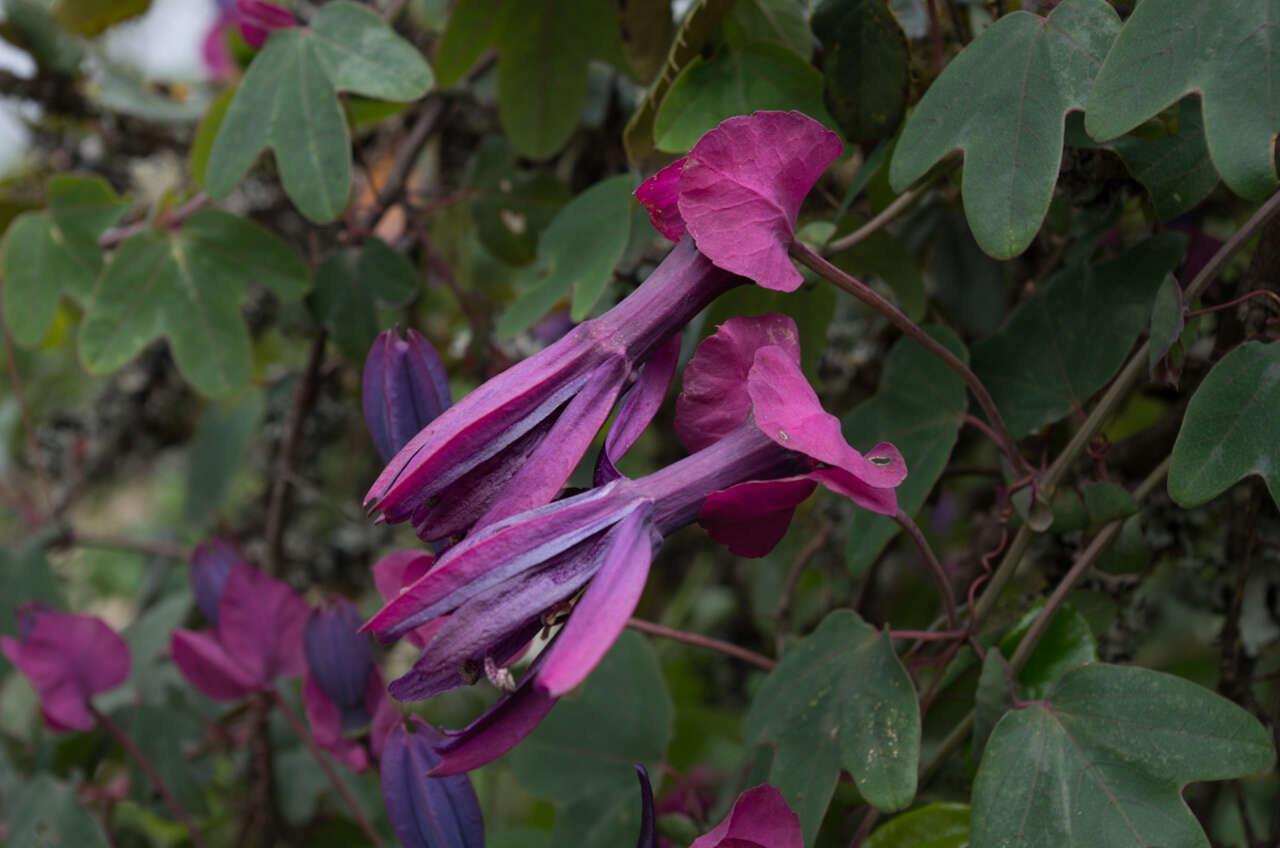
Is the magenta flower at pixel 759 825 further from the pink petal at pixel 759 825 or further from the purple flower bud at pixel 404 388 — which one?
the purple flower bud at pixel 404 388

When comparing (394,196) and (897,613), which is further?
(897,613)

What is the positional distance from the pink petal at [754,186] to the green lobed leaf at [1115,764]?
285mm

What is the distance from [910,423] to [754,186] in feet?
1.07

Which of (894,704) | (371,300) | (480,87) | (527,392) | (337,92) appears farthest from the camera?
(480,87)

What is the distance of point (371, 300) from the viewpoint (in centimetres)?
92

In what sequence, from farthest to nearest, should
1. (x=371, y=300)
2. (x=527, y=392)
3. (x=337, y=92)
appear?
(x=371, y=300), (x=337, y=92), (x=527, y=392)

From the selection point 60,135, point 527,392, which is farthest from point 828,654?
point 60,135

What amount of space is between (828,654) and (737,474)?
0.22m

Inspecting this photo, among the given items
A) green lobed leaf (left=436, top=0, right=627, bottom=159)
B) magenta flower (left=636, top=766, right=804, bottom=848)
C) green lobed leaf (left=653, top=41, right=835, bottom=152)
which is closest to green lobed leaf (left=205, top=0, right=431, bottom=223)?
green lobed leaf (left=436, top=0, right=627, bottom=159)

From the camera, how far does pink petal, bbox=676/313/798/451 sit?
17.8 inches

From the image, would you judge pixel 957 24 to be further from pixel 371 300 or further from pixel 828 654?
pixel 371 300

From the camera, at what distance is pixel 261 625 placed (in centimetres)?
79

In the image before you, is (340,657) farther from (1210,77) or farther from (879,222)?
(1210,77)

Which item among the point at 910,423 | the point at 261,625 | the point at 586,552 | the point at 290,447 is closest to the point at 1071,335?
the point at 910,423
